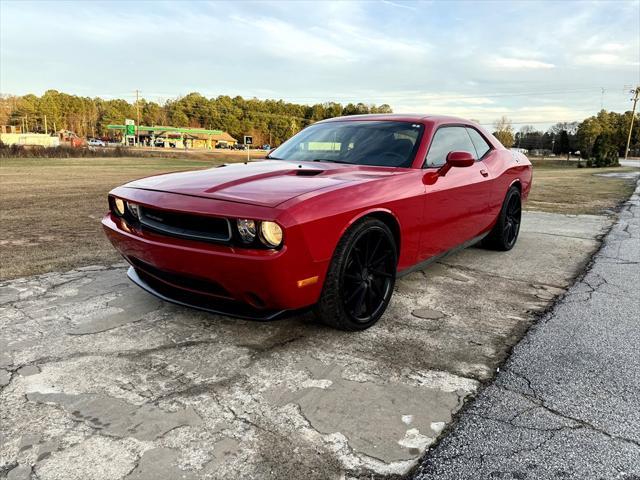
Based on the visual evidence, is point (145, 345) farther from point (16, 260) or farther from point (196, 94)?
point (196, 94)

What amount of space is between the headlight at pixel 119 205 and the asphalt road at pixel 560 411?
2.38 m

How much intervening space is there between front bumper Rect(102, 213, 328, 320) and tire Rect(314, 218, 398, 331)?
0.11 metres

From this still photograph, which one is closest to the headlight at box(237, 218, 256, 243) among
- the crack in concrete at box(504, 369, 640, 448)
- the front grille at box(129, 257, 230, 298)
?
the front grille at box(129, 257, 230, 298)

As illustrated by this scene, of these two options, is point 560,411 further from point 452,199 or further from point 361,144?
point 361,144

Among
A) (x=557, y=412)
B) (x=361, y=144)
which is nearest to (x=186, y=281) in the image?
(x=361, y=144)

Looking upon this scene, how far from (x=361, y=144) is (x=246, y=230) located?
1.71 meters

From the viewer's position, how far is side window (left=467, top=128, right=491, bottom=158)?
4.58m

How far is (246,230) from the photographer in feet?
7.86

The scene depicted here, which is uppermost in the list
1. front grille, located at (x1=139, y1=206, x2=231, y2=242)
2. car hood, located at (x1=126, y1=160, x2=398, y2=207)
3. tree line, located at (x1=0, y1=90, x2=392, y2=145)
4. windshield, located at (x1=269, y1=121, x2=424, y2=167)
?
tree line, located at (x1=0, y1=90, x2=392, y2=145)

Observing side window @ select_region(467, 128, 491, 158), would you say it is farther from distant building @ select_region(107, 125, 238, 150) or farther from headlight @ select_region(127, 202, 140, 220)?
distant building @ select_region(107, 125, 238, 150)

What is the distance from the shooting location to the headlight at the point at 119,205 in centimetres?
306

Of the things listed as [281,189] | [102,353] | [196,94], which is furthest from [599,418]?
[196,94]

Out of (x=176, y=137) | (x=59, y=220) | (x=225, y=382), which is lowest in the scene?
(x=225, y=382)

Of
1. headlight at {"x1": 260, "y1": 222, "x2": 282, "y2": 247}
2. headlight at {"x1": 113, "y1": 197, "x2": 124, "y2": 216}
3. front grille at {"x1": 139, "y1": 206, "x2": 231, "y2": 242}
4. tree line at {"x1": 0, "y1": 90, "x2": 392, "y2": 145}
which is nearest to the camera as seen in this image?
headlight at {"x1": 260, "y1": 222, "x2": 282, "y2": 247}
